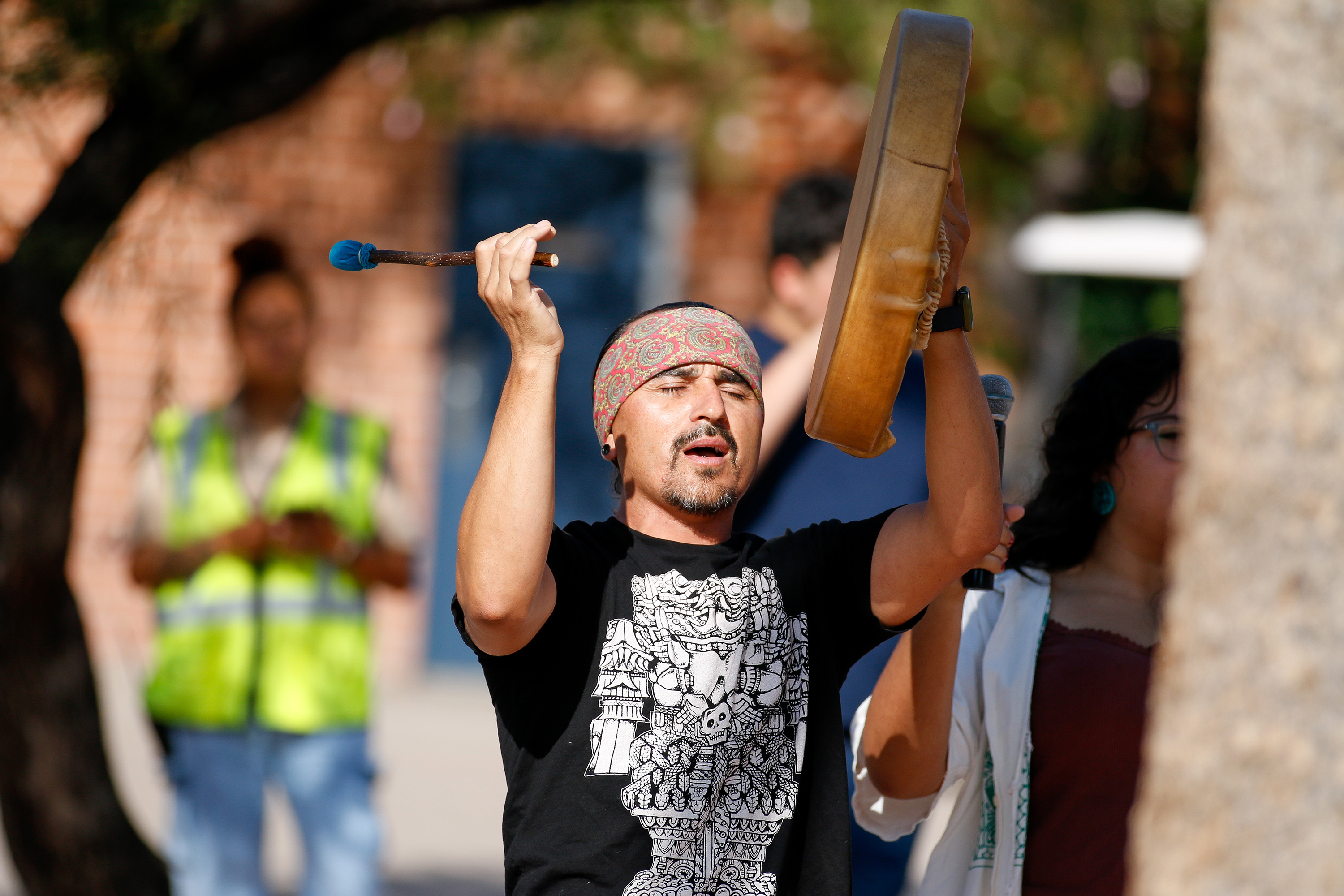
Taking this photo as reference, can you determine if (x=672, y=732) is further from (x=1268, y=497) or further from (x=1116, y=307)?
(x=1116, y=307)

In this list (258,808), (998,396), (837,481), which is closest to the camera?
(998,396)

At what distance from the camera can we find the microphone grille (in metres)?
2.11

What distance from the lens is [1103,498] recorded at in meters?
2.49

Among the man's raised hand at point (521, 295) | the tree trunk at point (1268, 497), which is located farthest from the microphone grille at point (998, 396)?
the tree trunk at point (1268, 497)

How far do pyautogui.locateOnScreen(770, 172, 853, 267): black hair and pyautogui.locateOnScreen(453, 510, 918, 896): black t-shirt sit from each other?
4.56ft

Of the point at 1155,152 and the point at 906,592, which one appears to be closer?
the point at 906,592

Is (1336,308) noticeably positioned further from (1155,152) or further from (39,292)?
(1155,152)

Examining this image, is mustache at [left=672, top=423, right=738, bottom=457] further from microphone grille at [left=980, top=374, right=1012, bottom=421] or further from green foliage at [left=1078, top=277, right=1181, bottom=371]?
green foliage at [left=1078, top=277, right=1181, bottom=371]

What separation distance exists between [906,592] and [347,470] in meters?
2.22

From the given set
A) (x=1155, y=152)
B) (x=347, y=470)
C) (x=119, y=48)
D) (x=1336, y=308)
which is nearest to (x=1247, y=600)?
(x=1336, y=308)

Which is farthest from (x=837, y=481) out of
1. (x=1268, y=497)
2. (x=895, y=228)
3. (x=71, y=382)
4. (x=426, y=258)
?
(x=1268, y=497)

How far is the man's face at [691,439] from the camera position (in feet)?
6.90

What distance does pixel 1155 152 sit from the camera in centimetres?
880

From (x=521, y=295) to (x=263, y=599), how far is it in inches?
83.7
